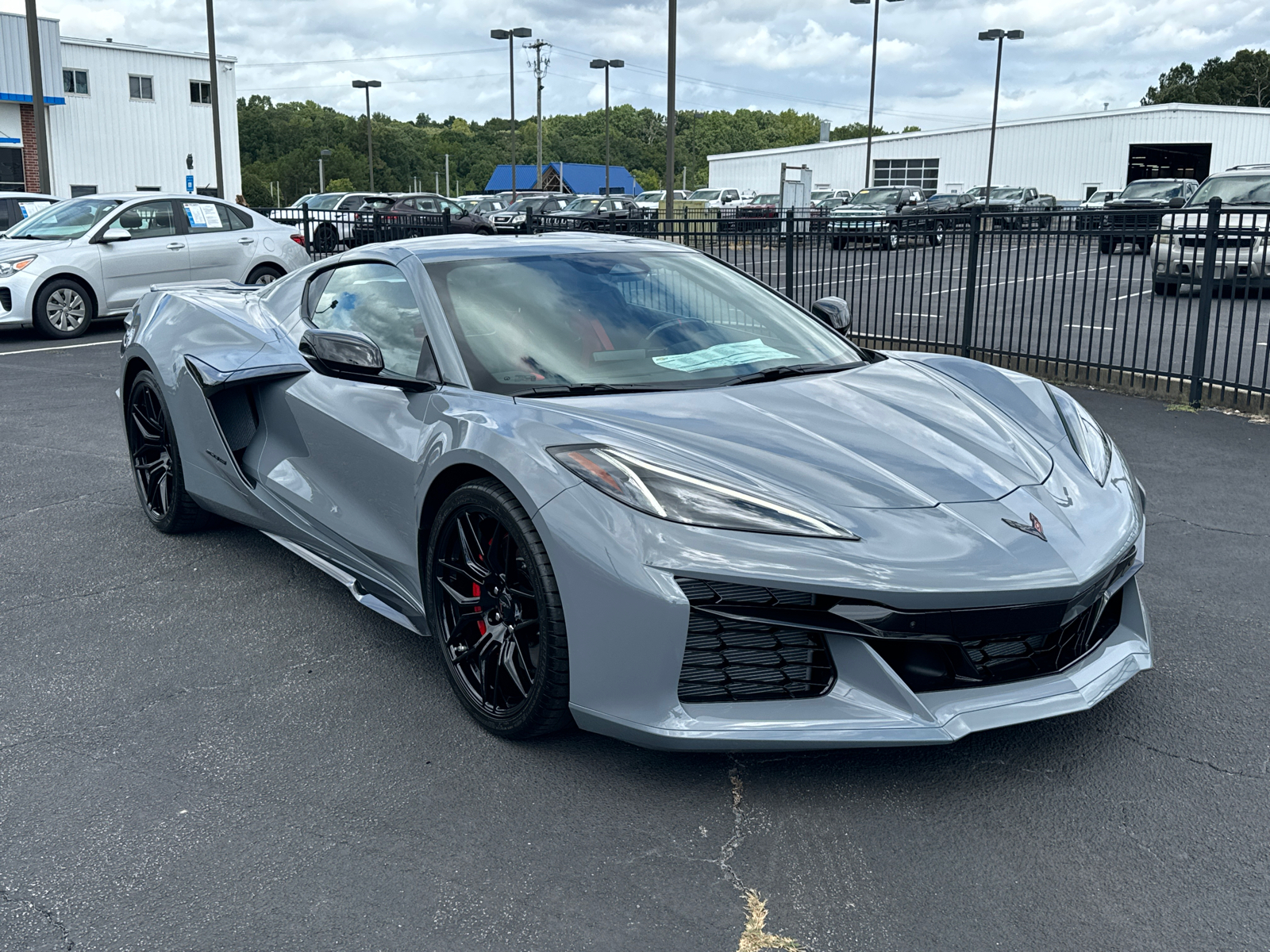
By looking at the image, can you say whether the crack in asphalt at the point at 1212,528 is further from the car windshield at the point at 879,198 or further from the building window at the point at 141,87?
the building window at the point at 141,87

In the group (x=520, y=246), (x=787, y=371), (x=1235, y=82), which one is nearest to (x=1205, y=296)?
(x=787, y=371)

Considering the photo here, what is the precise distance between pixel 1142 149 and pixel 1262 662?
6262 centimetres

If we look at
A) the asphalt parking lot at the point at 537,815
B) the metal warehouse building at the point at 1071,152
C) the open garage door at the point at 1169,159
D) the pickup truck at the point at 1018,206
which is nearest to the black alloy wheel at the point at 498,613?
the asphalt parking lot at the point at 537,815

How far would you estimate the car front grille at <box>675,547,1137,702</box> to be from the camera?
2.67 meters

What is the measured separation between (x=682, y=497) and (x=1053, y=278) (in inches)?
305

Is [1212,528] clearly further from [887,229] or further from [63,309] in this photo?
[63,309]

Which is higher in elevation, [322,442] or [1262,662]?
[322,442]

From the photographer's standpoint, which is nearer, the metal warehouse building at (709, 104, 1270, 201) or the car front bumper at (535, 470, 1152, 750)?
the car front bumper at (535, 470, 1152, 750)

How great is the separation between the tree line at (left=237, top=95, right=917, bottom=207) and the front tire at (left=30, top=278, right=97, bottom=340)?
83.8m

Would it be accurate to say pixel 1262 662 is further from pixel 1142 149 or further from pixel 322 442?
pixel 1142 149

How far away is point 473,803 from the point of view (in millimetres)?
2877

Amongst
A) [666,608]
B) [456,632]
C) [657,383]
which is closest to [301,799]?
[456,632]

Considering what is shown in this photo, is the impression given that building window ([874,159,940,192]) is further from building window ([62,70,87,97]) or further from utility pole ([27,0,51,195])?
utility pole ([27,0,51,195])

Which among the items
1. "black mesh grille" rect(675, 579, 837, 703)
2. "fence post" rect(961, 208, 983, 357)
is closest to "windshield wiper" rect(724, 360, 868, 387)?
A: "black mesh grille" rect(675, 579, 837, 703)
